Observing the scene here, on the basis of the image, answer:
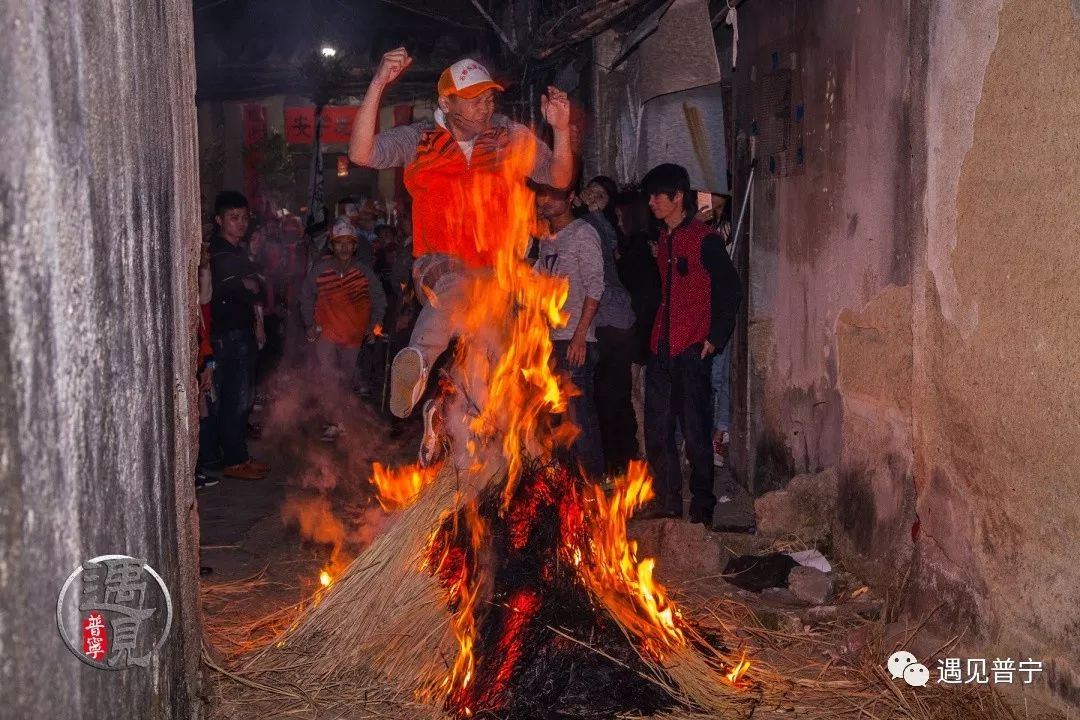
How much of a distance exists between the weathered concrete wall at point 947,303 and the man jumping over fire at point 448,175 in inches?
68.1

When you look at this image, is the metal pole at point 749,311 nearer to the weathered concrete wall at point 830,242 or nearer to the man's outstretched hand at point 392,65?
the weathered concrete wall at point 830,242

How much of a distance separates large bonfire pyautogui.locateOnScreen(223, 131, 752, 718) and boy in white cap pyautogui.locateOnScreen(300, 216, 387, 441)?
17.3 ft

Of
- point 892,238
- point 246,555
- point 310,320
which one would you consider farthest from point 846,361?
point 310,320

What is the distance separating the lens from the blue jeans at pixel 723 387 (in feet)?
29.0

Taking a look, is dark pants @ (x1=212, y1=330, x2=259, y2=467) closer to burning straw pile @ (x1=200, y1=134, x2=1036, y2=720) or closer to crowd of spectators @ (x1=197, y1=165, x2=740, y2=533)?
crowd of spectators @ (x1=197, y1=165, x2=740, y2=533)

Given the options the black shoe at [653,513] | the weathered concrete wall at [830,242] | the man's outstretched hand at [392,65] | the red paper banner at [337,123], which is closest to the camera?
the man's outstretched hand at [392,65]

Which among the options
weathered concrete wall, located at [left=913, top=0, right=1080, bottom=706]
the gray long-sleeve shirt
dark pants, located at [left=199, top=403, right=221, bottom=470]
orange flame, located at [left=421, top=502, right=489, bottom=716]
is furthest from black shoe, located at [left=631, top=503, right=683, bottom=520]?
dark pants, located at [left=199, top=403, right=221, bottom=470]

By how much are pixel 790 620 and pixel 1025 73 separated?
2.79m

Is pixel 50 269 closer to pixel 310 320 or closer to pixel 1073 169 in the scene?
pixel 1073 169

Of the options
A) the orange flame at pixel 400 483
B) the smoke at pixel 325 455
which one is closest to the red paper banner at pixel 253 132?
the smoke at pixel 325 455

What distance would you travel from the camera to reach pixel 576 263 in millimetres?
7539

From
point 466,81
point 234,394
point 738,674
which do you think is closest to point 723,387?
point 466,81

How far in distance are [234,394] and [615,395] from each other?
334 cm

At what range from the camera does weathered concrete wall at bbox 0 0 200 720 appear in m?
2.34
